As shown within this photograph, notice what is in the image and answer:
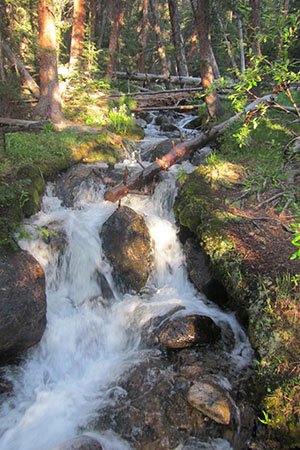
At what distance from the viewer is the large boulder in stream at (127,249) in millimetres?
6270

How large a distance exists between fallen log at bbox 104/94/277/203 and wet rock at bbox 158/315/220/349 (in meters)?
3.62

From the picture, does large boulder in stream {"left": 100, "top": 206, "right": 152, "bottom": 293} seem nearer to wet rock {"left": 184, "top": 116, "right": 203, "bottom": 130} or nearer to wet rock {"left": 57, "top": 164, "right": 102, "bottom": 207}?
wet rock {"left": 57, "top": 164, "right": 102, "bottom": 207}

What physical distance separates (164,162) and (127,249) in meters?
3.38

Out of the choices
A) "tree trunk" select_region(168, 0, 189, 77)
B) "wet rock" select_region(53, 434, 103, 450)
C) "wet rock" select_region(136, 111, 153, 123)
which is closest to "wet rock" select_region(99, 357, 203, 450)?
→ "wet rock" select_region(53, 434, 103, 450)

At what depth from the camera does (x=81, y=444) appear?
340 centimetres

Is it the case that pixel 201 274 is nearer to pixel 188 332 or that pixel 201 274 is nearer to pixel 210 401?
pixel 188 332

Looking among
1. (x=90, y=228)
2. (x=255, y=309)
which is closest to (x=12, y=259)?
(x=90, y=228)

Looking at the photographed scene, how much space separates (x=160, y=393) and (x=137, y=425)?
499 millimetres

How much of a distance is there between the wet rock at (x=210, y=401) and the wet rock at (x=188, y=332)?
822 millimetres

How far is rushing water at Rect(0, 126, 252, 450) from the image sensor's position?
153 inches

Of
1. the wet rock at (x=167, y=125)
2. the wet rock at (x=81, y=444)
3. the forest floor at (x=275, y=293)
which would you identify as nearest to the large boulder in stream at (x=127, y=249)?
the forest floor at (x=275, y=293)

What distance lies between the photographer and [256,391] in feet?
13.0

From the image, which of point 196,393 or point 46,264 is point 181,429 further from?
point 46,264

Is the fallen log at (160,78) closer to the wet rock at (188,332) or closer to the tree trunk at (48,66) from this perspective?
the tree trunk at (48,66)
